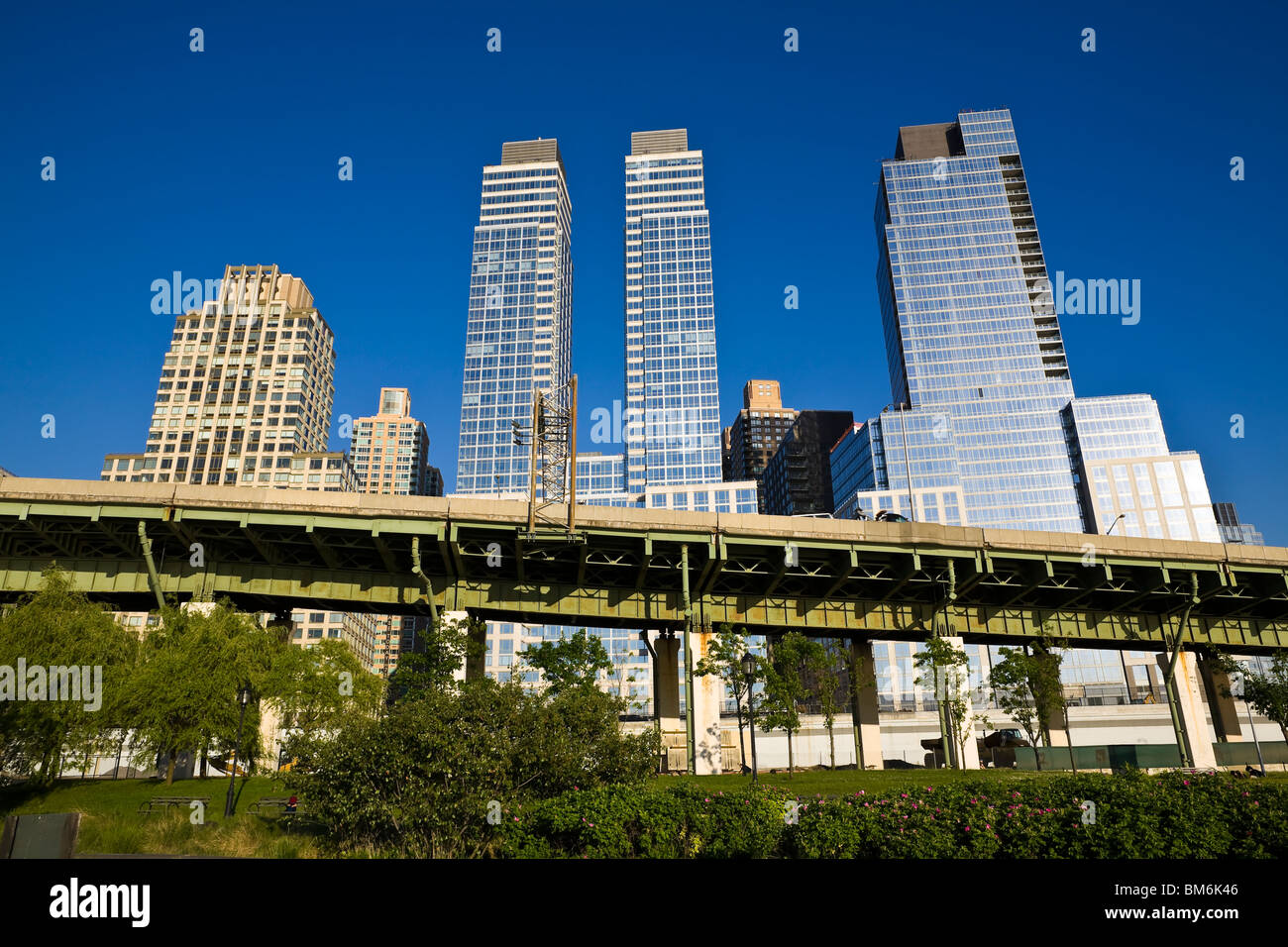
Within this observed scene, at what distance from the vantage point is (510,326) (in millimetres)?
186000

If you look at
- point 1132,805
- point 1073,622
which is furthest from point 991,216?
point 1132,805

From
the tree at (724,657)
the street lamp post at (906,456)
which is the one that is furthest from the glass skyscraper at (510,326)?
the tree at (724,657)

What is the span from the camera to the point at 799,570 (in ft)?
152

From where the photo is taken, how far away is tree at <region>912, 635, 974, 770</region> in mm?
43062

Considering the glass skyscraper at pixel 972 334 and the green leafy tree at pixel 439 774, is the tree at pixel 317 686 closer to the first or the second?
the green leafy tree at pixel 439 774

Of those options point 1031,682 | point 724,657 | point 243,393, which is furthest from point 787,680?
point 243,393

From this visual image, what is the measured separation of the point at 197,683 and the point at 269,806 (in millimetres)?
8439

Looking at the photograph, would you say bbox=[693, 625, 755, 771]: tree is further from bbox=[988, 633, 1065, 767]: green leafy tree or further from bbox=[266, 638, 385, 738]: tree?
bbox=[266, 638, 385, 738]: tree

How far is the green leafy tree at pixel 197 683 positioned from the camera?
3225cm

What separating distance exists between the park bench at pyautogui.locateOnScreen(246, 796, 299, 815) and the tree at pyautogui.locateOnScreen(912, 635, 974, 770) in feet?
104

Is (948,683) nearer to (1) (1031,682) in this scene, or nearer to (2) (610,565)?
(1) (1031,682)

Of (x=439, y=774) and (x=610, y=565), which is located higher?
(x=610, y=565)
